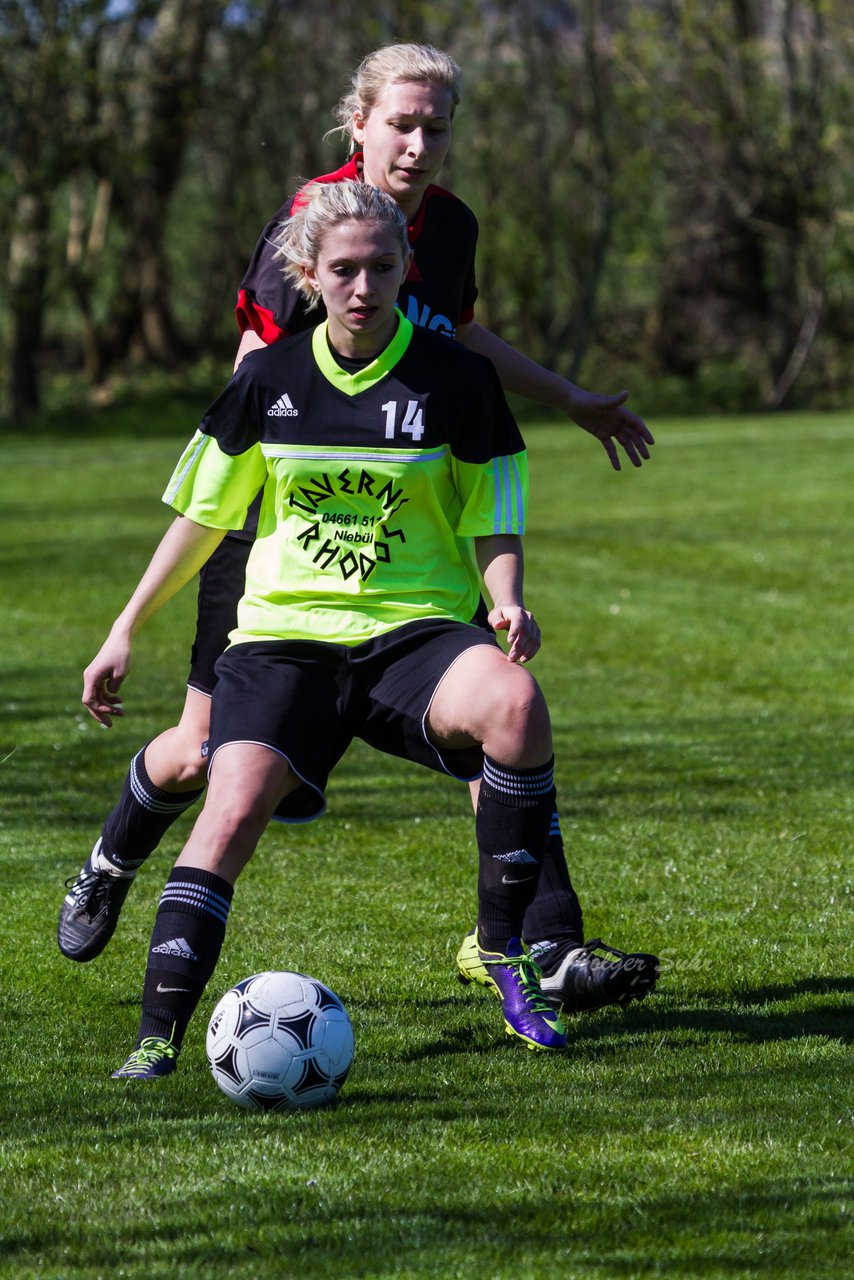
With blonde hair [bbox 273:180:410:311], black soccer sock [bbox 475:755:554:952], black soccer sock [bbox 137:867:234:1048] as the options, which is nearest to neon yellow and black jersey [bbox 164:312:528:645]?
blonde hair [bbox 273:180:410:311]

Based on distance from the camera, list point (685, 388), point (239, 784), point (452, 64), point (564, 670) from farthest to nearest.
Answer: point (685, 388) → point (564, 670) → point (452, 64) → point (239, 784)

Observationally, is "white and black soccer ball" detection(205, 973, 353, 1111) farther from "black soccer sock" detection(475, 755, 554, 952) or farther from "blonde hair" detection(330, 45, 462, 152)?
"blonde hair" detection(330, 45, 462, 152)

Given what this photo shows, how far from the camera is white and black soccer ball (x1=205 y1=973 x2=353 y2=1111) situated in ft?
12.6

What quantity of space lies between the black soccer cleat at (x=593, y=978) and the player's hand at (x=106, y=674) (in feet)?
4.36

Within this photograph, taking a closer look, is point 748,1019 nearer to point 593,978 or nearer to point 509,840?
point 593,978

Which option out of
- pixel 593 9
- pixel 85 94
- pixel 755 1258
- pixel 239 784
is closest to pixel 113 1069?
pixel 239 784

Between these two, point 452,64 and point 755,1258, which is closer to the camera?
point 755,1258

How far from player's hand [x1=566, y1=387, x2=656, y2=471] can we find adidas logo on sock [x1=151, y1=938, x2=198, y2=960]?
188 centimetres

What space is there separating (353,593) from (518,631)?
16.8 inches

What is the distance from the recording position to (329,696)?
4199 mm

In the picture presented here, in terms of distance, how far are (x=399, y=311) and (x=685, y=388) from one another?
32.5 m

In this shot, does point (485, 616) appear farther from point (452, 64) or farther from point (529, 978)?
point (452, 64)

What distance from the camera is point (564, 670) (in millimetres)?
10828

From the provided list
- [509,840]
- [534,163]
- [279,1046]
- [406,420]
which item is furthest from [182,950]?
[534,163]
